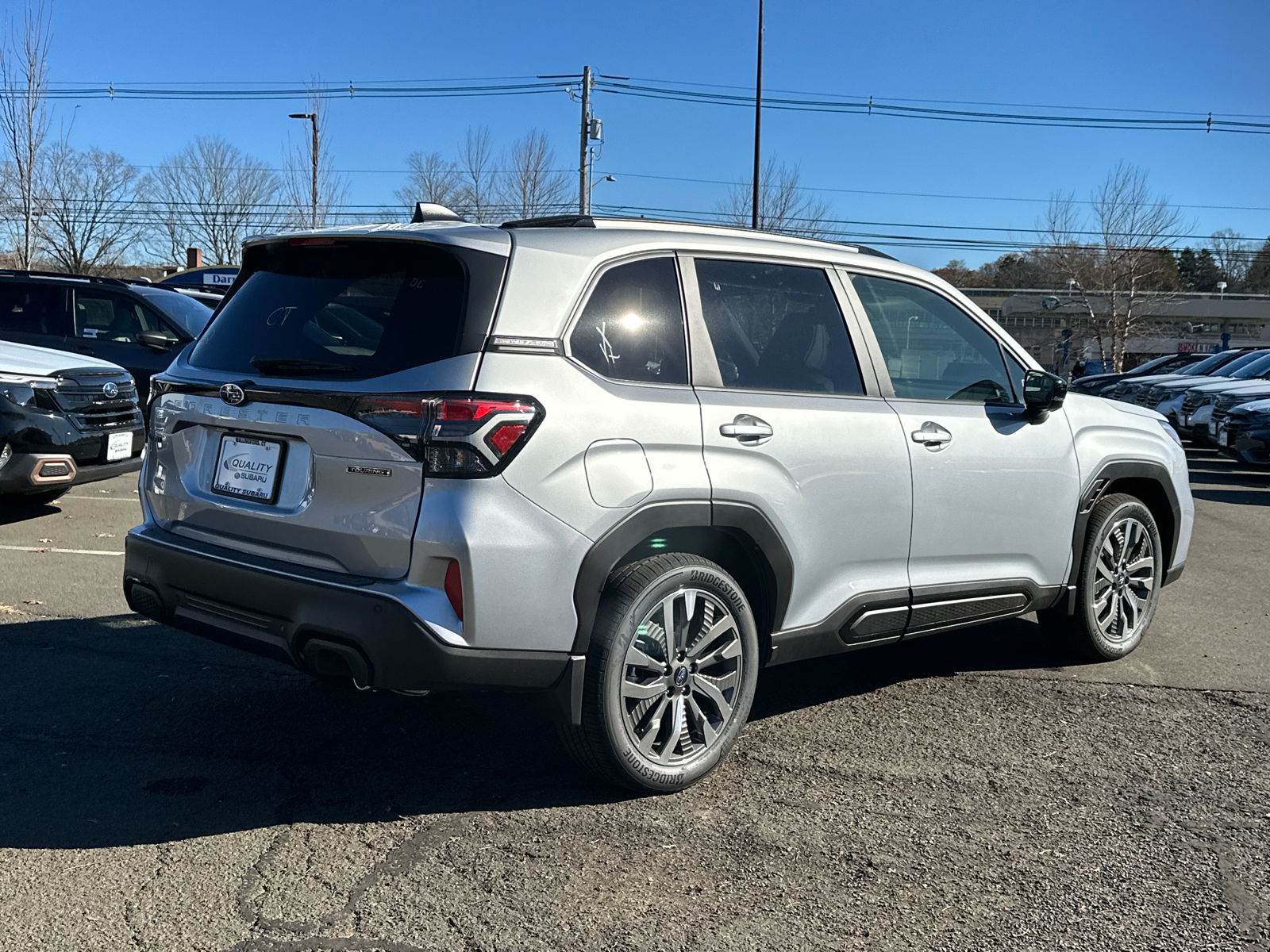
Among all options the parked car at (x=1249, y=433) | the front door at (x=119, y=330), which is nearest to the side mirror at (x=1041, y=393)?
the front door at (x=119, y=330)

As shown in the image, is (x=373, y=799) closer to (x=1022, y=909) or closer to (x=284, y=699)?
(x=284, y=699)

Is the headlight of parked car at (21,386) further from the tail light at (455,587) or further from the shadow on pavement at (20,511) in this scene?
the tail light at (455,587)

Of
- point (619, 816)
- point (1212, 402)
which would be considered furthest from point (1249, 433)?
point (619, 816)

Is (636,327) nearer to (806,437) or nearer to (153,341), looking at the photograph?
(806,437)

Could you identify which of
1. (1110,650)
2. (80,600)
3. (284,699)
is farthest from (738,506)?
(80,600)

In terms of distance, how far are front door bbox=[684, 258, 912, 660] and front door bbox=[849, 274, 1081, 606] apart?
14 centimetres

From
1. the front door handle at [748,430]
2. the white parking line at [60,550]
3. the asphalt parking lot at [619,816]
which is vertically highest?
the front door handle at [748,430]

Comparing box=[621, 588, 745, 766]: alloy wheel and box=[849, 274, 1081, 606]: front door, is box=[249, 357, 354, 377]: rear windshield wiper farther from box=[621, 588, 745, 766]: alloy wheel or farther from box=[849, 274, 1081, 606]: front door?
box=[849, 274, 1081, 606]: front door

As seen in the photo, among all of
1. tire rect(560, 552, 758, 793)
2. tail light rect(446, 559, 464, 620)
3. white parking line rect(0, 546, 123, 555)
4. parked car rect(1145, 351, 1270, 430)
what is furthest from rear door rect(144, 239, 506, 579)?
parked car rect(1145, 351, 1270, 430)

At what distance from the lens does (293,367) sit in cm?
346

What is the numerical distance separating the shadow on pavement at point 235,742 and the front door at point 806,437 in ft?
2.63

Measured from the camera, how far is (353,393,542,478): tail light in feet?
10.2

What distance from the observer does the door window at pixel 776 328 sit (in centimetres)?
385

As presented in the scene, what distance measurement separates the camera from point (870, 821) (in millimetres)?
3453
